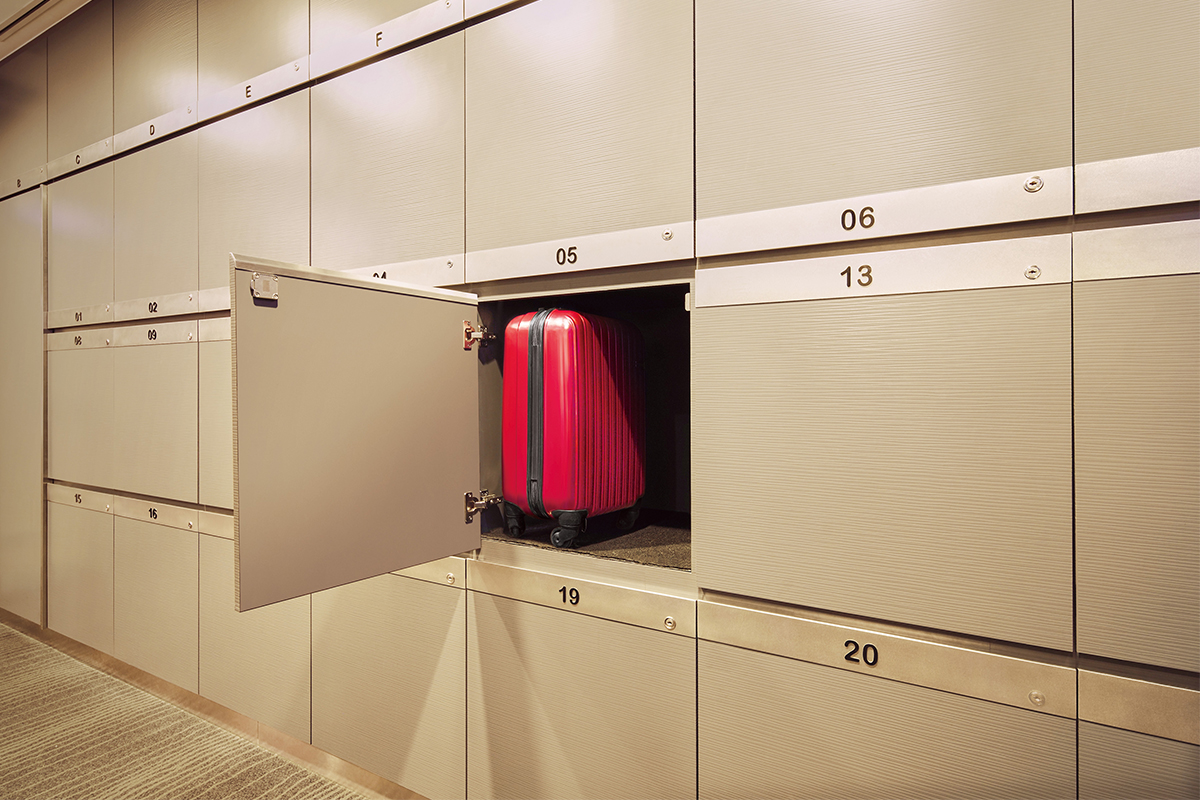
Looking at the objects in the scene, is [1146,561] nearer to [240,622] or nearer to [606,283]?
[606,283]

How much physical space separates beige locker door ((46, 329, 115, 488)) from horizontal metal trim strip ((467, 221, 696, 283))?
7.89ft

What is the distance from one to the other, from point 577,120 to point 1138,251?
1304 millimetres

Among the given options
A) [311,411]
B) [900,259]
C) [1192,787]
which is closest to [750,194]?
[900,259]

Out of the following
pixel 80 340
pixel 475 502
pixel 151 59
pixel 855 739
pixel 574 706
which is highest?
pixel 151 59

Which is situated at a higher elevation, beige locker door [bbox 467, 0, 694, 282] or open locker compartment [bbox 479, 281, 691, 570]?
beige locker door [bbox 467, 0, 694, 282]

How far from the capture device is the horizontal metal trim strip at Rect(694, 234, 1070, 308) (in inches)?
45.1

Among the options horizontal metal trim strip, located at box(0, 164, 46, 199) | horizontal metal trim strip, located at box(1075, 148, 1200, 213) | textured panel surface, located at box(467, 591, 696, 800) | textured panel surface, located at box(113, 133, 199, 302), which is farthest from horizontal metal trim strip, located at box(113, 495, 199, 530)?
horizontal metal trim strip, located at box(1075, 148, 1200, 213)

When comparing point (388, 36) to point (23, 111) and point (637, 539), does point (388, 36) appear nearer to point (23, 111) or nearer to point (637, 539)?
point (637, 539)

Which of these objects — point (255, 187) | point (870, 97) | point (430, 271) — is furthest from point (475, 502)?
point (255, 187)

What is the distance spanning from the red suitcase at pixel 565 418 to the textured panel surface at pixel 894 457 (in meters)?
0.36

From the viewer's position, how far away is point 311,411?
4.45 ft

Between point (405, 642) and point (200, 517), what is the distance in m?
1.25

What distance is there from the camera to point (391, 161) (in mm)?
2049

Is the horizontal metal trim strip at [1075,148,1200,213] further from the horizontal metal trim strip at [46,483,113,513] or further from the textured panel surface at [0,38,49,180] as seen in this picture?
the textured panel surface at [0,38,49,180]
